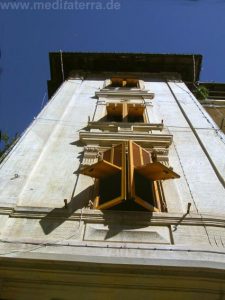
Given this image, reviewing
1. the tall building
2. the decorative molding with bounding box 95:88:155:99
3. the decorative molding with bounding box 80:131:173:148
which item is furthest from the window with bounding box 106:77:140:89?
the decorative molding with bounding box 80:131:173:148

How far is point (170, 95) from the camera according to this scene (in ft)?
50.7

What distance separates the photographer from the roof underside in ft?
64.8

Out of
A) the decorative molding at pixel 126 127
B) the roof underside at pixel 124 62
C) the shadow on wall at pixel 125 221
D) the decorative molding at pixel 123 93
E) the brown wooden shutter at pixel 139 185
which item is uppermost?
the roof underside at pixel 124 62

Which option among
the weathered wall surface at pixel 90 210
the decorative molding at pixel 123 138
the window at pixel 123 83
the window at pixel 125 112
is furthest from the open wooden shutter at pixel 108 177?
the window at pixel 123 83

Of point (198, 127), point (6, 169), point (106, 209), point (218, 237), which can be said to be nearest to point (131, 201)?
point (106, 209)

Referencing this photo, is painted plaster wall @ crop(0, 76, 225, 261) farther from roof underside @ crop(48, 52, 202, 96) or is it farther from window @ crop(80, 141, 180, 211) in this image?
roof underside @ crop(48, 52, 202, 96)

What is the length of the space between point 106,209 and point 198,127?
5.52 meters

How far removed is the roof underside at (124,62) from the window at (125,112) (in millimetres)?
6752

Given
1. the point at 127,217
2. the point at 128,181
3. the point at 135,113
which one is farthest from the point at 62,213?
the point at 135,113

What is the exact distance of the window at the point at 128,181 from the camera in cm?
680

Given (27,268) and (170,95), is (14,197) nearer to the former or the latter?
(27,268)

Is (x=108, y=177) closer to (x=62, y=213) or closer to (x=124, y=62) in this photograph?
(x=62, y=213)

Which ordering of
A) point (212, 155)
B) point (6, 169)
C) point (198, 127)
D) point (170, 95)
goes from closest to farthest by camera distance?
point (6, 169), point (212, 155), point (198, 127), point (170, 95)

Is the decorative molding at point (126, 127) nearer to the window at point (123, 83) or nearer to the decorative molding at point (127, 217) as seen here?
the decorative molding at point (127, 217)
